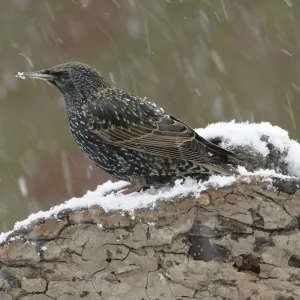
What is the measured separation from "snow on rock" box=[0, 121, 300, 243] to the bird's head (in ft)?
1.79

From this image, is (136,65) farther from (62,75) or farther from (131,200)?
(131,200)

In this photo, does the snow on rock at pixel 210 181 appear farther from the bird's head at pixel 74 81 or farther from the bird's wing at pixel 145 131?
the bird's head at pixel 74 81

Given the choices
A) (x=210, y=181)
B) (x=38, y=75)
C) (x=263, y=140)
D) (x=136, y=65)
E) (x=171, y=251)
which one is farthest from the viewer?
(x=136, y=65)

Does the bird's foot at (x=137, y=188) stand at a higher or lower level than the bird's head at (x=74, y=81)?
lower

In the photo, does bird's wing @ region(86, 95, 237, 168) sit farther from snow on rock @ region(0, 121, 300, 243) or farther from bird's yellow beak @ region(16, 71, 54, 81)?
bird's yellow beak @ region(16, 71, 54, 81)

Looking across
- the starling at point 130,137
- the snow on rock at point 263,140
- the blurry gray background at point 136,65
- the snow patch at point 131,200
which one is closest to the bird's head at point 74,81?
the starling at point 130,137

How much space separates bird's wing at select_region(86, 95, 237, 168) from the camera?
13.2 ft

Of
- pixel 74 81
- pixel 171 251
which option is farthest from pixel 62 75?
pixel 171 251

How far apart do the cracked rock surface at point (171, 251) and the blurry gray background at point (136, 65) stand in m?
4.59

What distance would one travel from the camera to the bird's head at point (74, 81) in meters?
4.48

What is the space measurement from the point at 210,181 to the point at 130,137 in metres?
0.94

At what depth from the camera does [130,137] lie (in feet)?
13.8

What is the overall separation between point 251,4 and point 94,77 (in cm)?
509

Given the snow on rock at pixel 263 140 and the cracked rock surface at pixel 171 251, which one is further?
the snow on rock at pixel 263 140
